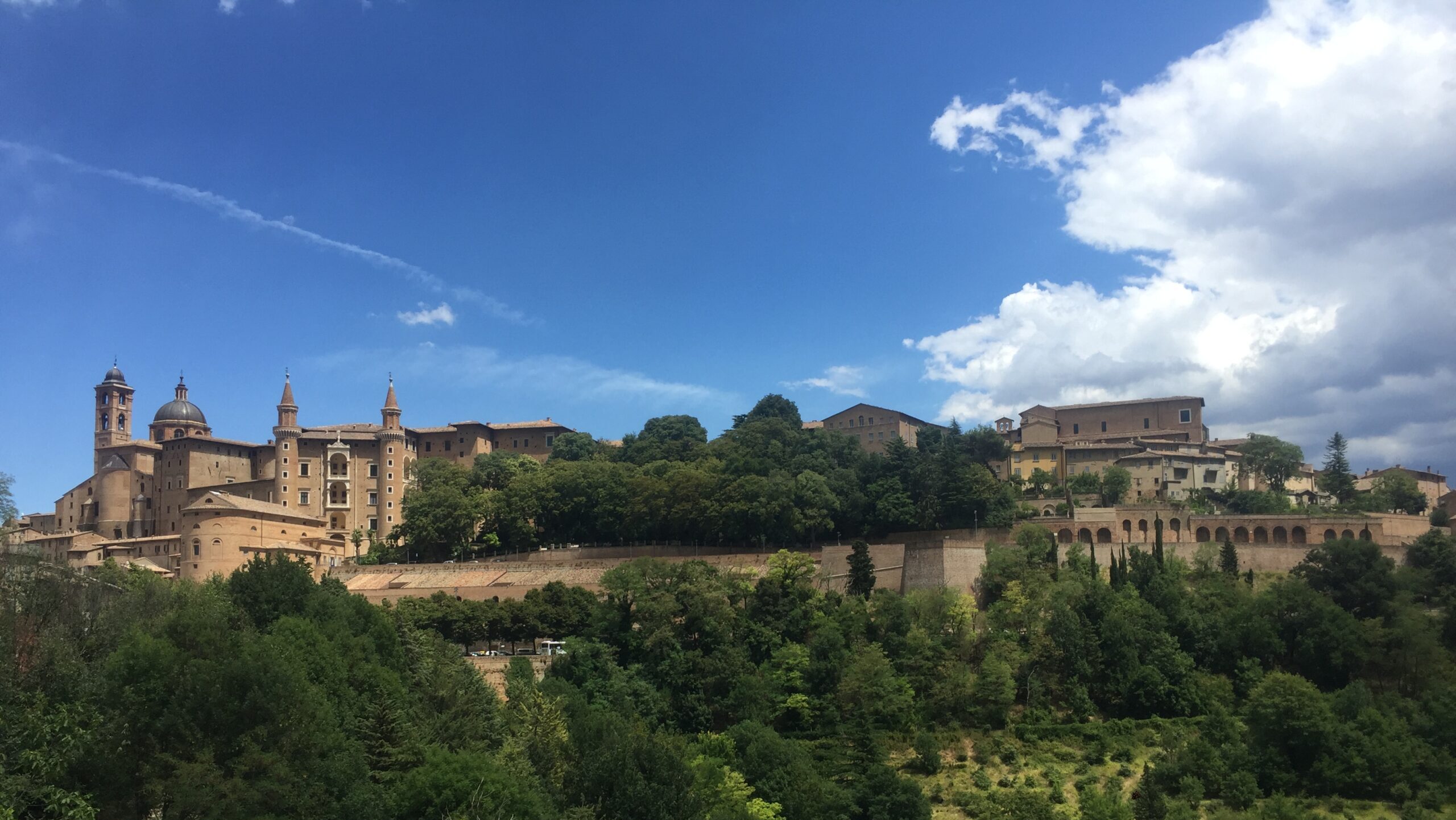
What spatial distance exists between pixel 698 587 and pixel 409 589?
63.0 ft

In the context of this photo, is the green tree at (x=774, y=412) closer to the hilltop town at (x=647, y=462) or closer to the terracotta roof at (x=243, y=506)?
the hilltop town at (x=647, y=462)

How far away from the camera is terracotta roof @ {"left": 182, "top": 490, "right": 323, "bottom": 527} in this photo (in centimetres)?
6662

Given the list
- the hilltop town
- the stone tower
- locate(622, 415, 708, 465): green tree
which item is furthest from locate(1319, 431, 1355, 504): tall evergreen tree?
the stone tower

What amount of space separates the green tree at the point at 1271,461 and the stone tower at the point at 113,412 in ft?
258

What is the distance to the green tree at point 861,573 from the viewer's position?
52.3m

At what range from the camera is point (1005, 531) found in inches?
2299

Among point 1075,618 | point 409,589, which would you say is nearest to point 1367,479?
point 1075,618

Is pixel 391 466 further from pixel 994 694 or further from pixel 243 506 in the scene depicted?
pixel 994 694

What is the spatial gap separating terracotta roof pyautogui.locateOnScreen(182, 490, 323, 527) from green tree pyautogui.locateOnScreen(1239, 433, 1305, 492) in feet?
197

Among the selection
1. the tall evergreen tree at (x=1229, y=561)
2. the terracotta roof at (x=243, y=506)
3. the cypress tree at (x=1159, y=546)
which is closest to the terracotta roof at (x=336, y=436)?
the terracotta roof at (x=243, y=506)

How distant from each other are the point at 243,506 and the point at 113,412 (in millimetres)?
25419

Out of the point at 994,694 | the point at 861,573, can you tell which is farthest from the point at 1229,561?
the point at 861,573

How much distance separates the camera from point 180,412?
8375 cm

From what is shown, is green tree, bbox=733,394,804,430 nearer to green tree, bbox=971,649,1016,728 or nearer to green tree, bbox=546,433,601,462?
green tree, bbox=546,433,601,462
